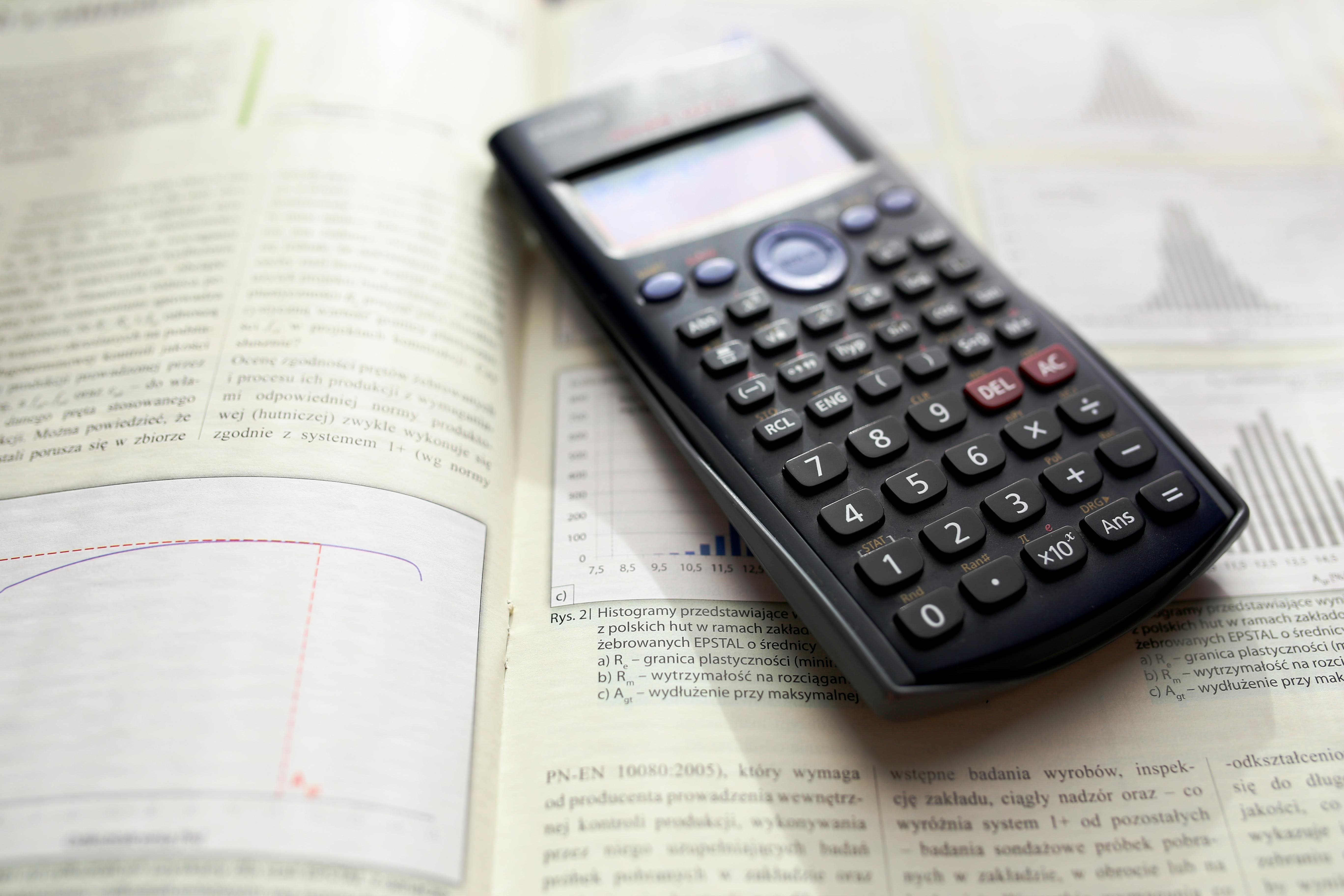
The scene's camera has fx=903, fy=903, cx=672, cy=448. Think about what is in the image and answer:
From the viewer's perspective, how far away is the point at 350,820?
1.16 ft

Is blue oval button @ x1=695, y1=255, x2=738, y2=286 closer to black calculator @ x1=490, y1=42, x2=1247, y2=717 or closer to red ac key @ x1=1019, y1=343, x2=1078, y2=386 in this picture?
black calculator @ x1=490, y1=42, x2=1247, y2=717

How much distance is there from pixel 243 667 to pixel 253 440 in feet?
0.39

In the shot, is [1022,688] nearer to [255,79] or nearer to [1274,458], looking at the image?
[1274,458]

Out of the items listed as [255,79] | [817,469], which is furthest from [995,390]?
[255,79]

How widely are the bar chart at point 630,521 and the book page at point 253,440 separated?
3 centimetres

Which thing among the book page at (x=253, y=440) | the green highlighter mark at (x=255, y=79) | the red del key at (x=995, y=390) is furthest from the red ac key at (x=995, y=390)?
the green highlighter mark at (x=255, y=79)

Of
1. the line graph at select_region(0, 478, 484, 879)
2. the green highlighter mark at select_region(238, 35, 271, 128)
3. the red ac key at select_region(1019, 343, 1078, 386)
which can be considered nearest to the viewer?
the line graph at select_region(0, 478, 484, 879)

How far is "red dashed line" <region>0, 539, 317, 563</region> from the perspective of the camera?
412 mm

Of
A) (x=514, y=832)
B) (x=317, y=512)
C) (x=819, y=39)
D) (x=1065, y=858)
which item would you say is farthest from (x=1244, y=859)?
(x=819, y=39)

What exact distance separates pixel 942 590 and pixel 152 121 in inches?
22.5

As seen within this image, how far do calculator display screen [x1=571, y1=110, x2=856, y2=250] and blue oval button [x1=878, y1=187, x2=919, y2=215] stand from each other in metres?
0.04

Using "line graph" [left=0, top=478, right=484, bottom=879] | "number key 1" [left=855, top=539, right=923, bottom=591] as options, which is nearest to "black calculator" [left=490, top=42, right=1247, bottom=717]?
"number key 1" [left=855, top=539, right=923, bottom=591]

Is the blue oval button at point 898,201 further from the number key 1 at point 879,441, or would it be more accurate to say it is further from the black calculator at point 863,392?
the number key 1 at point 879,441

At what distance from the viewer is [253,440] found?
0.44 metres
